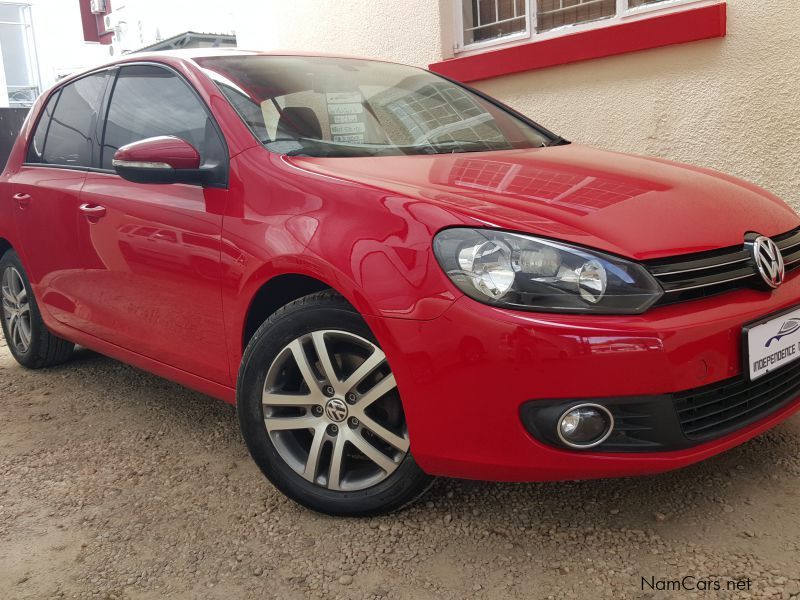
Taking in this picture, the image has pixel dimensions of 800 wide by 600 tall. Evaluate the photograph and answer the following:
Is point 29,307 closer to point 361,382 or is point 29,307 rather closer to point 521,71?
point 361,382

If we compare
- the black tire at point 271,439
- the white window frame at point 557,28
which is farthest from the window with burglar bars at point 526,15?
the black tire at point 271,439

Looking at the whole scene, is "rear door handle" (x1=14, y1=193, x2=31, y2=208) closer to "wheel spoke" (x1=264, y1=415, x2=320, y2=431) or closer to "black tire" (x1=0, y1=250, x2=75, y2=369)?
"black tire" (x1=0, y1=250, x2=75, y2=369)

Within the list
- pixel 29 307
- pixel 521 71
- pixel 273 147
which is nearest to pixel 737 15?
pixel 521 71

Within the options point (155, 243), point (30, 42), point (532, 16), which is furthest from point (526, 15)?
point (30, 42)

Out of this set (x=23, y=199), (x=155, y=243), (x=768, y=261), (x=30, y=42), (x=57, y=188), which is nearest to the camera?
(x=768, y=261)

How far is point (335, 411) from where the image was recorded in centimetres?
238

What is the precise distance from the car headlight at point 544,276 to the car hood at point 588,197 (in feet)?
0.13

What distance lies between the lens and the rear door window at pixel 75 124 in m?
3.57

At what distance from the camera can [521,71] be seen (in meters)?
5.59

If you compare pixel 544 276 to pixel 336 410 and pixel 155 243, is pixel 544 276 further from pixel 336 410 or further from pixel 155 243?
pixel 155 243

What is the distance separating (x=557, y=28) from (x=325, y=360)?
3.87m

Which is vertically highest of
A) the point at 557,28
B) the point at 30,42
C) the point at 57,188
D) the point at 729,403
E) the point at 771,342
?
the point at 30,42

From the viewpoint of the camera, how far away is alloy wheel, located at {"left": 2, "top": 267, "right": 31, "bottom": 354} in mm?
4219

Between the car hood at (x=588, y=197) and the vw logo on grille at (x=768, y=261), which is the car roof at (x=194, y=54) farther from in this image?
the vw logo on grille at (x=768, y=261)
